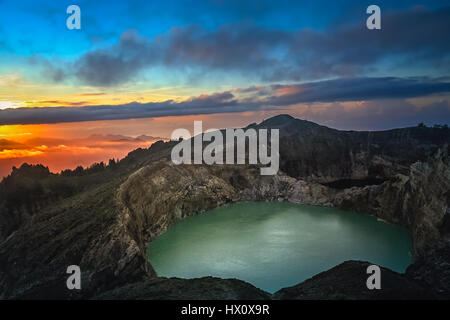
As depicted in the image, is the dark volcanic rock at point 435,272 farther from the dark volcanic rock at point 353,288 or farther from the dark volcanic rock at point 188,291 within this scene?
the dark volcanic rock at point 188,291

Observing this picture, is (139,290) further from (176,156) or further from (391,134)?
(391,134)

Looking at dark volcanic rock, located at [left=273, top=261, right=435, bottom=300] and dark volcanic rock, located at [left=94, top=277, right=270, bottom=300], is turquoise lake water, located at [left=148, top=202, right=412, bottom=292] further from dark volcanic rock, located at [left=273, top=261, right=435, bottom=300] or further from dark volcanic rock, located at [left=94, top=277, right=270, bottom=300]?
dark volcanic rock, located at [left=94, top=277, right=270, bottom=300]

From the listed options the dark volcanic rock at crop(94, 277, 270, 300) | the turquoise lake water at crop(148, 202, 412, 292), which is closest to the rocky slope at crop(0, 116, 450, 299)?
the dark volcanic rock at crop(94, 277, 270, 300)

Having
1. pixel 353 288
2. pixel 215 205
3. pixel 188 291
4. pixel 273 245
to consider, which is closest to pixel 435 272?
pixel 353 288

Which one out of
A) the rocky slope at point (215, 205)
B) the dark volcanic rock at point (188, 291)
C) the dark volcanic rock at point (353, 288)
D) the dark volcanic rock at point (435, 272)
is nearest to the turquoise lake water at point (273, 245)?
the rocky slope at point (215, 205)
